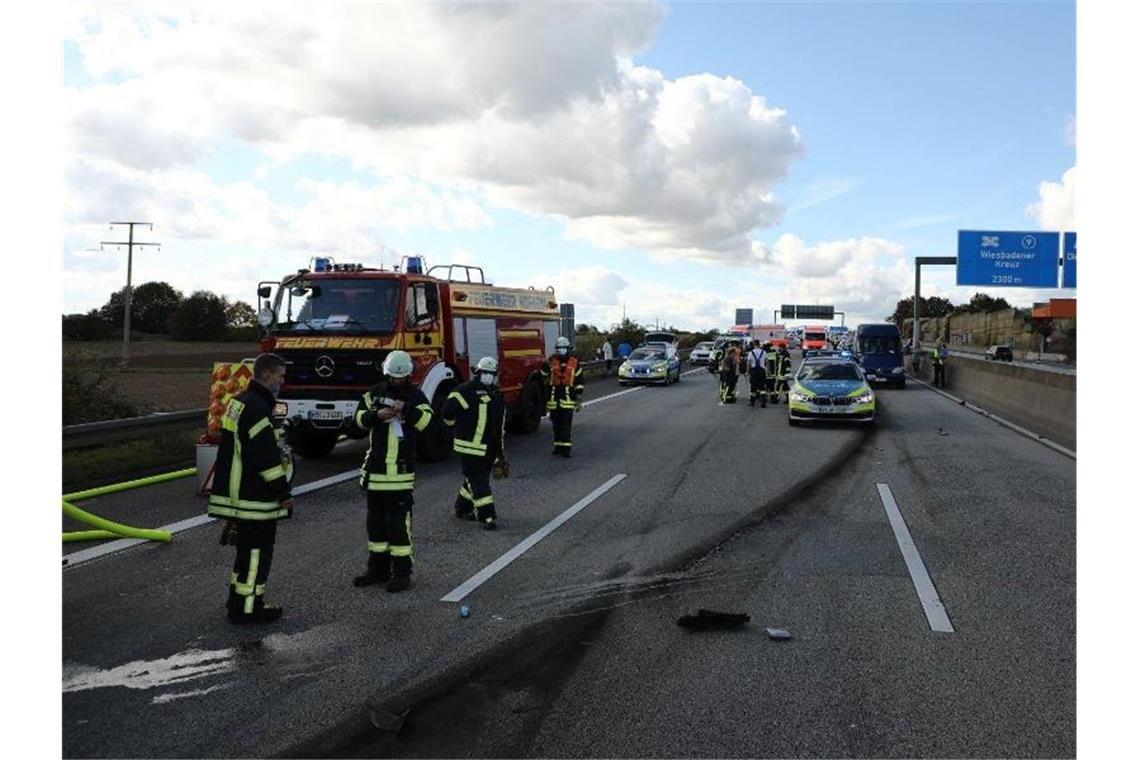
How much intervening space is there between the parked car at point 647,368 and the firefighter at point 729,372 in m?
6.68

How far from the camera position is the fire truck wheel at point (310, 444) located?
13.6m

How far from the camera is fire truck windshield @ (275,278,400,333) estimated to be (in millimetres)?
12938

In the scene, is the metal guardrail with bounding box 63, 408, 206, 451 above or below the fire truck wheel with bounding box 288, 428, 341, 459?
above

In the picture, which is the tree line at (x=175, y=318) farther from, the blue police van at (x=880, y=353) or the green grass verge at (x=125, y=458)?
the green grass verge at (x=125, y=458)

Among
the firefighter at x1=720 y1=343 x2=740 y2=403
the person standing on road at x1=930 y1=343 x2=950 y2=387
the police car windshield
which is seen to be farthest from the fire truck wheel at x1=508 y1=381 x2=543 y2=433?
the person standing on road at x1=930 y1=343 x2=950 y2=387

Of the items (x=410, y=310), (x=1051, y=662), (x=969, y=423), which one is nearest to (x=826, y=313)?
(x=969, y=423)

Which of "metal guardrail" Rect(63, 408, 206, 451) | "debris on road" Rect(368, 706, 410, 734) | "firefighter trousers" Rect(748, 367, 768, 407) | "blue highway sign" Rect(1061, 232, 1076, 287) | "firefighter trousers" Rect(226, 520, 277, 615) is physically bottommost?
"debris on road" Rect(368, 706, 410, 734)

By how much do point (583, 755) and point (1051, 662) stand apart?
301 cm

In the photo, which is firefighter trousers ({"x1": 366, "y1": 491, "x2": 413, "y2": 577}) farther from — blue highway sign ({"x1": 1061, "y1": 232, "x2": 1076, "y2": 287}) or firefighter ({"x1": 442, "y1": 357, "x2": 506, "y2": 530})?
blue highway sign ({"x1": 1061, "y1": 232, "x2": 1076, "y2": 287})

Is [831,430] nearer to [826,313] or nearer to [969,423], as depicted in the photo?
[969,423]

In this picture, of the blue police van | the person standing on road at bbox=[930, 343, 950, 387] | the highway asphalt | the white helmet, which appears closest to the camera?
the highway asphalt

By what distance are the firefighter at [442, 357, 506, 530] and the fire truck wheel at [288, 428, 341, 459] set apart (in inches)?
200

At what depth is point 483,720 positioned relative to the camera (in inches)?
174

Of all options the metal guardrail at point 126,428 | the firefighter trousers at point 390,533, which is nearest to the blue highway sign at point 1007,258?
the metal guardrail at point 126,428
